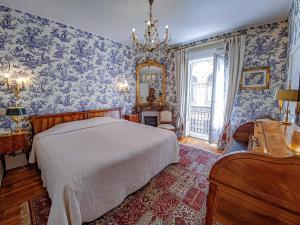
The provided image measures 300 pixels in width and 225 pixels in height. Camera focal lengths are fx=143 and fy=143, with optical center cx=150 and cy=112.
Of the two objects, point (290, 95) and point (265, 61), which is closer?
point (290, 95)

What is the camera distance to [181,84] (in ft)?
13.4

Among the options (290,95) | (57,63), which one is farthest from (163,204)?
(57,63)

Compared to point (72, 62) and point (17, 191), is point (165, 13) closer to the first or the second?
point (72, 62)

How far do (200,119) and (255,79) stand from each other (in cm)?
→ 225

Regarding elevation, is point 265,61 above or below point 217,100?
above

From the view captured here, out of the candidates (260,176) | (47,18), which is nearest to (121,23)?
(47,18)

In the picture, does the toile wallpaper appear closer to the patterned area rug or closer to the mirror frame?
the mirror frame

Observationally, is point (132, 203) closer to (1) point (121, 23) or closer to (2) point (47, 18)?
(1) point (121, 23)

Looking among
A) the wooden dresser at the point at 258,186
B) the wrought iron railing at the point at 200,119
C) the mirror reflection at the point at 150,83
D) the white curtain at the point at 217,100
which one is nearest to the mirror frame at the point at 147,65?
the mirror reflection at the point at 150,83

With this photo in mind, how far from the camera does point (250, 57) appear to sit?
10.0 ft

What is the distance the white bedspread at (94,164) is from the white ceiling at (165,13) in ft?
6.86

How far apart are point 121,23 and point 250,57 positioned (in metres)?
2.79

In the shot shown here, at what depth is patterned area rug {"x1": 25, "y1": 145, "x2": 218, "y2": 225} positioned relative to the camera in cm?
157

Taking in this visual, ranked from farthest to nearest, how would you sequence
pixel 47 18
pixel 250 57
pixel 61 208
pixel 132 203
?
pixel 250 57
pixel 47 18
pixel 132 203
pixel 61 208
